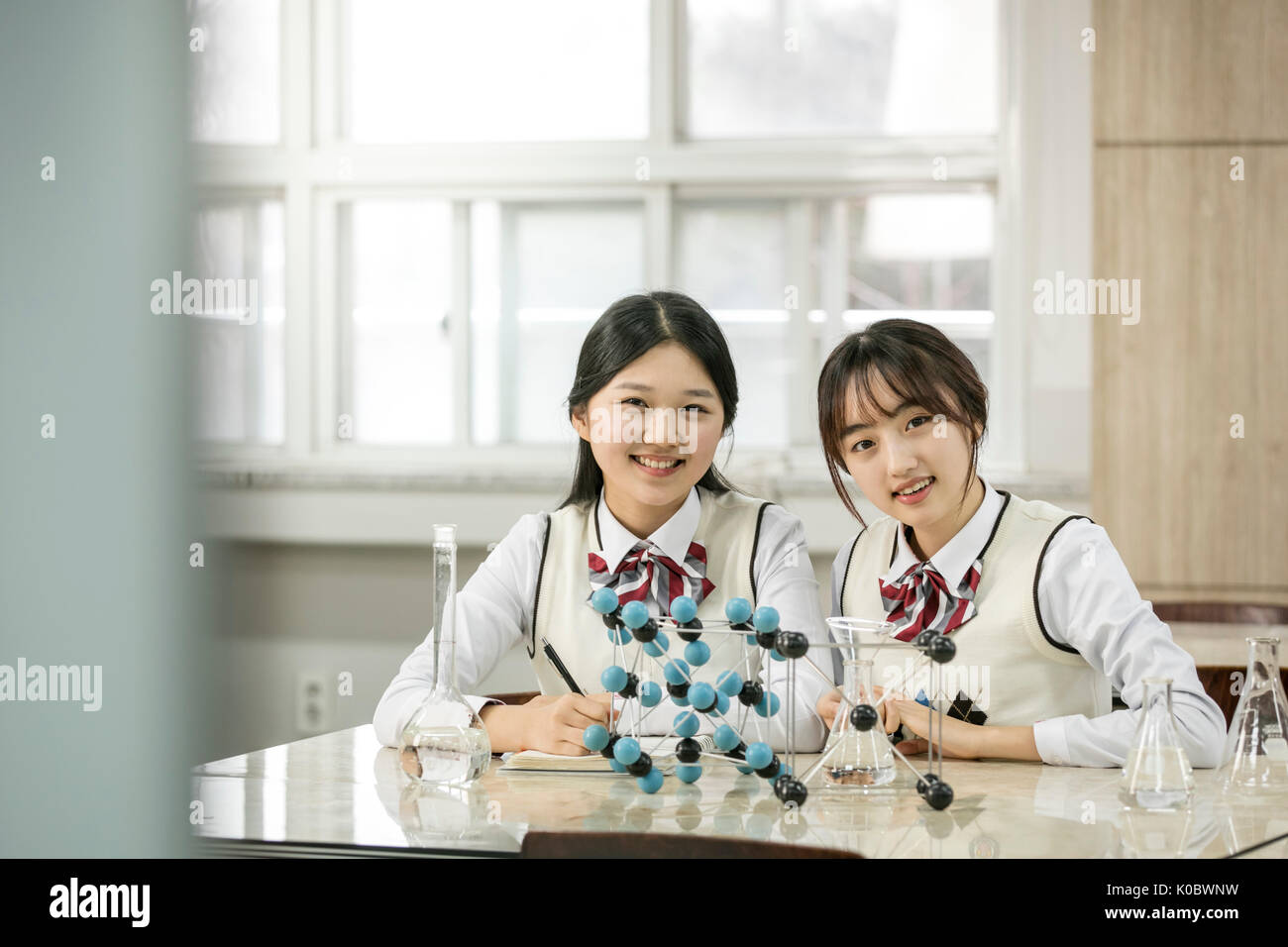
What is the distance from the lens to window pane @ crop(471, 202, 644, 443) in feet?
13.0

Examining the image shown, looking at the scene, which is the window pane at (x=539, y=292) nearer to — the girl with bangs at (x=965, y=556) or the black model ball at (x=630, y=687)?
the girl with bangs at (x=965, y=556)

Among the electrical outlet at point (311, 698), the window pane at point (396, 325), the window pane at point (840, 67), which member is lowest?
the electrical outlet at point (311, 698)

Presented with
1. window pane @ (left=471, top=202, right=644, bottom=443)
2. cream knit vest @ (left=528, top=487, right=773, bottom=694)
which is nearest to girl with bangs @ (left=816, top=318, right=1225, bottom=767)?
cream knit vest @ (left=528, top=487, right=773, bottom=694)

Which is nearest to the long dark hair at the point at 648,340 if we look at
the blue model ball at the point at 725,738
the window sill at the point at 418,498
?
the blue model ball at the point at 725,738

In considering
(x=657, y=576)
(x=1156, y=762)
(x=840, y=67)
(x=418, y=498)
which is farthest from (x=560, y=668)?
(x=840, y=67)

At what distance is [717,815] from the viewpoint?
1102 millimetres

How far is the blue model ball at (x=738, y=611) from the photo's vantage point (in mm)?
1205

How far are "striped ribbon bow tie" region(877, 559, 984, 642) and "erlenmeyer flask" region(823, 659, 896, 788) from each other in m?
0.35

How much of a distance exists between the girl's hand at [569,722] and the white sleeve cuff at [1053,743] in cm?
51

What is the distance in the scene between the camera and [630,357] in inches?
64.9

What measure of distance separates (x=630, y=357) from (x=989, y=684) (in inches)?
26.0

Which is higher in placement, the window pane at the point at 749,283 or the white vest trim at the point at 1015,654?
the window pane at the point at 749,283

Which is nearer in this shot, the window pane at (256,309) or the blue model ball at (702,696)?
the blue model ball at (702,696)

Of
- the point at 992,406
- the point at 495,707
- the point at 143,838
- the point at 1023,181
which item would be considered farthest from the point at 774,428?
the point at 143,838
